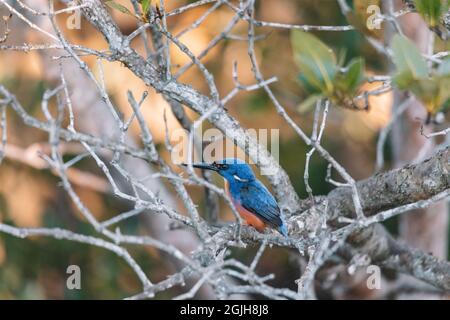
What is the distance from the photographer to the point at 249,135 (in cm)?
448

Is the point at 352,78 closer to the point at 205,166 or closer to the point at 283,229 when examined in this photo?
the point at 283,229

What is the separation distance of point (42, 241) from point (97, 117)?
5.51 feet

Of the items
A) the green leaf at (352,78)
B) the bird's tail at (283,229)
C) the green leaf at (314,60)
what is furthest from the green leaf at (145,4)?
the bird's tail at (283,229)

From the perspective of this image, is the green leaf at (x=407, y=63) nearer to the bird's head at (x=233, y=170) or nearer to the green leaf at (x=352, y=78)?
the green leaf at (x=352, y=78)

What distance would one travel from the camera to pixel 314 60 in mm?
3539

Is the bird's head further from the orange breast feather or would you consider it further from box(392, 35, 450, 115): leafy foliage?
box(392, 35, 450, 115): leafy foliage

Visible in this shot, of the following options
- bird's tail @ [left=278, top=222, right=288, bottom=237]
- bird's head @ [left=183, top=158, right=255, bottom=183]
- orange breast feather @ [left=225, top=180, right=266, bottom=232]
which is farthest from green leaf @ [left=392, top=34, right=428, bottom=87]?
bird's head @ [left=183, top=158, right=255, bottom=183]

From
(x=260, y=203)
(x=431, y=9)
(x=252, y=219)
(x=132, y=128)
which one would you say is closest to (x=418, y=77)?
(x=431, y=9)

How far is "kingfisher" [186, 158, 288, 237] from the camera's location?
523 centimetres

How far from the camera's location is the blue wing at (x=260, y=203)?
16.3 ft

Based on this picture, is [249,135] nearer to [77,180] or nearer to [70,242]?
[77,180]

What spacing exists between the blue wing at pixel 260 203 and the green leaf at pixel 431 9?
5.36 ft

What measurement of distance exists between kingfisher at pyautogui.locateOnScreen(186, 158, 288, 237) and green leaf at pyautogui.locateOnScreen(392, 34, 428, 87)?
1.97 m
